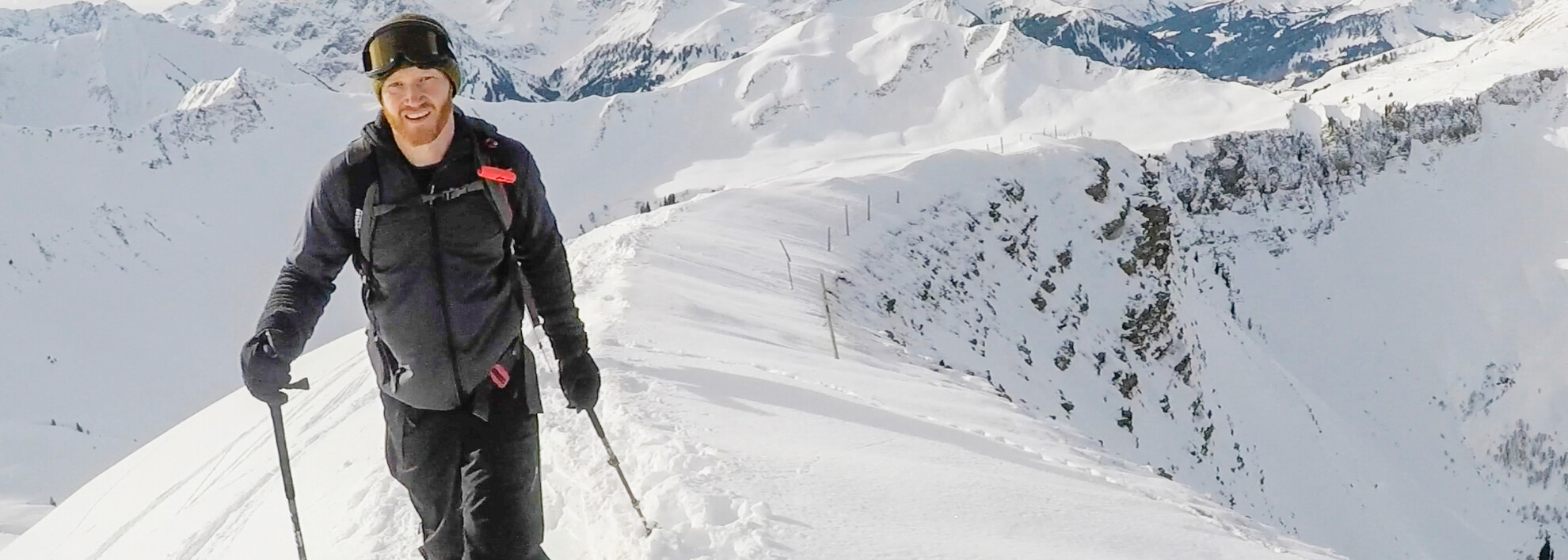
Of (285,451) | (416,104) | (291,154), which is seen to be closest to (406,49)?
(416,104)

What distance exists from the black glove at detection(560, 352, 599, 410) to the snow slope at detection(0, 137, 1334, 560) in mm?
1656

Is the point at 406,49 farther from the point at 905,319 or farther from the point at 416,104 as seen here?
the point at 905,319

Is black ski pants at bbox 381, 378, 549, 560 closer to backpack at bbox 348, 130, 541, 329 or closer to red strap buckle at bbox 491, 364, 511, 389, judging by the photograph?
red strap buckle at bbox 491, 364, 511, 389

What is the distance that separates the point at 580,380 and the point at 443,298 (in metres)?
0.97

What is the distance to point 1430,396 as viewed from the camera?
91.8m

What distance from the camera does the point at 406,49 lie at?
→ 4.14 metres

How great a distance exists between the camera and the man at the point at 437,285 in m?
4.20

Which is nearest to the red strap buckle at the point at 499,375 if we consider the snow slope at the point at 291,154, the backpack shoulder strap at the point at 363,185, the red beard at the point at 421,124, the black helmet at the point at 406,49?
the backpack shoulder strap at the point at 363,185

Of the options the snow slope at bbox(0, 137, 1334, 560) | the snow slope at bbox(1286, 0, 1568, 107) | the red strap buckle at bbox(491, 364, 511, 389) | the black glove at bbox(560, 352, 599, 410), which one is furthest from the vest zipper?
the snow slope at bbox(1286, 0, 1568, 107)

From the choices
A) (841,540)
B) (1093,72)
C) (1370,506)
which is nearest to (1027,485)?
(841,540)

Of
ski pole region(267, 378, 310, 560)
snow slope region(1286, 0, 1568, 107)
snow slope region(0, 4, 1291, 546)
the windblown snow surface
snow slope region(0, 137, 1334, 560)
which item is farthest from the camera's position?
snow slope region(1286, 0, 1568, 107)

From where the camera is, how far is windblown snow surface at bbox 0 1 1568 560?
8.66 metres

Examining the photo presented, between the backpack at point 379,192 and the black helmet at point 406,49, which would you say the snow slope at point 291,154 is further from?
the black helmet at point 406,49

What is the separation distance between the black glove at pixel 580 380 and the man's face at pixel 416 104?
1.42 meters
